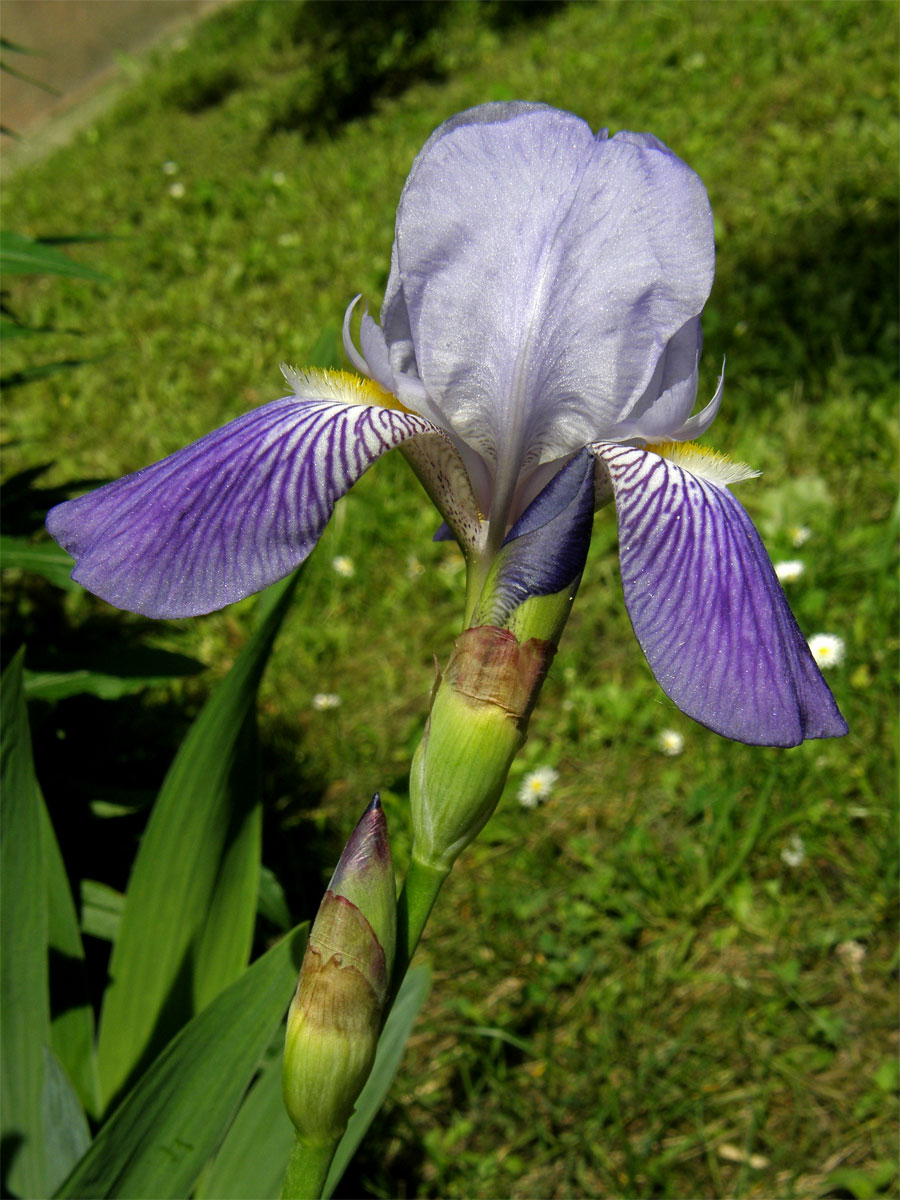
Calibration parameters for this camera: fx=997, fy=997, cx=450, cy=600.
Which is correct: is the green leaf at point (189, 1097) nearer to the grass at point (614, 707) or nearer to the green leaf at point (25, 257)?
the grass at point (614, 707)

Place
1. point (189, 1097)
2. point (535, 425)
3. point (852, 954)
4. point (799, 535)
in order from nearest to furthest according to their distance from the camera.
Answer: point (535, 425) → point (189, 1097) → point (852, 954) → point (799, 535)

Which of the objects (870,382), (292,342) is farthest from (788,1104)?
(292,342)

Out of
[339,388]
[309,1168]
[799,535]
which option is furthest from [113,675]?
[799,535]

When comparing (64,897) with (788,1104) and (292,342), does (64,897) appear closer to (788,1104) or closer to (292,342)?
(788,1104)

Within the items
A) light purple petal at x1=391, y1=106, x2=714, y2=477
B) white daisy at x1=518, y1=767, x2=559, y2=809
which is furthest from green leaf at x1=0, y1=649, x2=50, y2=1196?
white daisy at x1=518, y1=767, x2=559, y2=809

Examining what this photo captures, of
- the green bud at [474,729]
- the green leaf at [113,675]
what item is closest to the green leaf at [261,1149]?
the green bud at [474,729]

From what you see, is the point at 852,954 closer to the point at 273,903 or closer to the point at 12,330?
the point at 273,903

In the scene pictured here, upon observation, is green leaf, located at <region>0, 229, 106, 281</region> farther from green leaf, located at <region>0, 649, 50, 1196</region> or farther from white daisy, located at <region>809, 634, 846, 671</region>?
white daisy, located at <region>809, 634, 846, 671</region>
